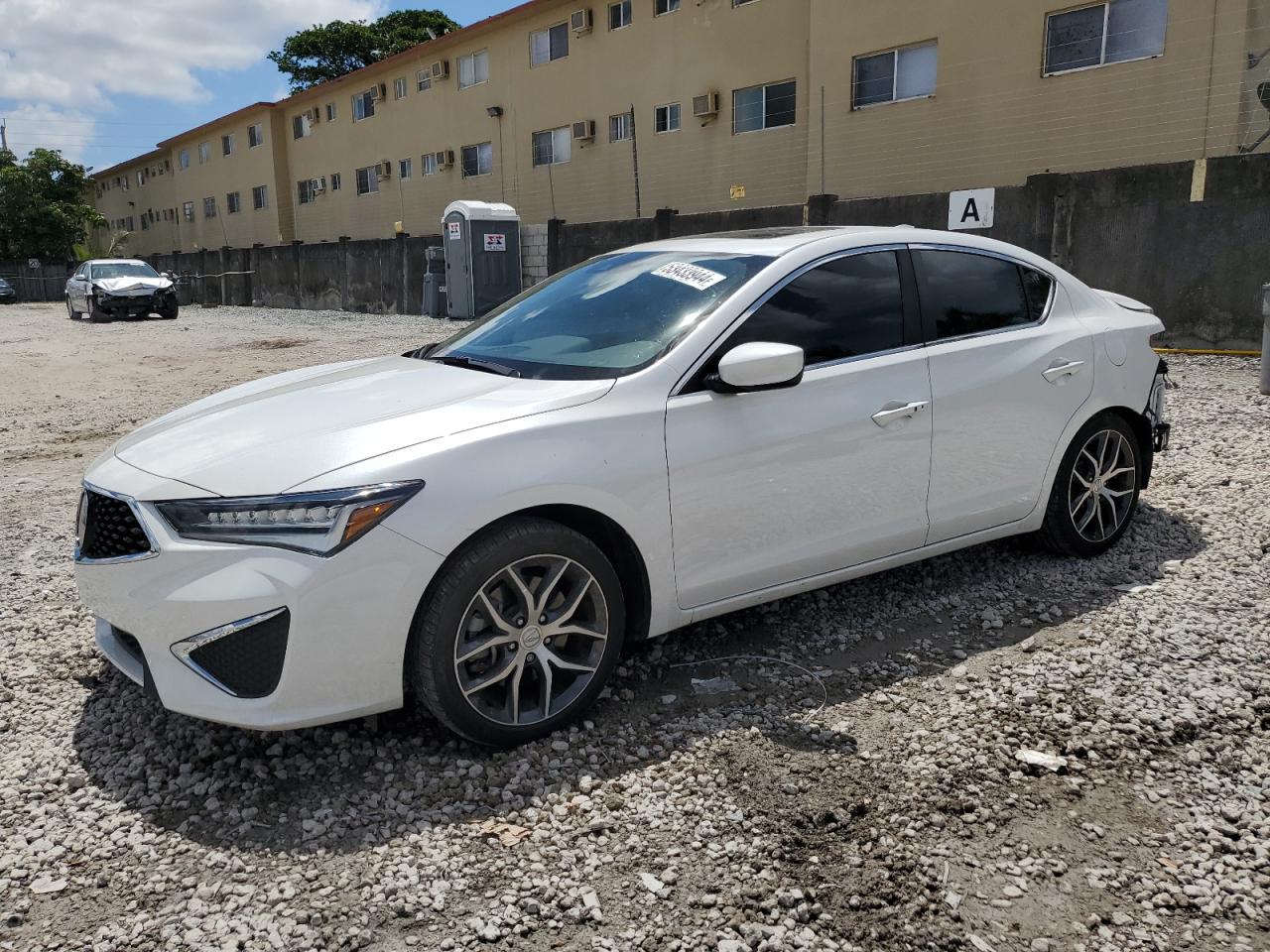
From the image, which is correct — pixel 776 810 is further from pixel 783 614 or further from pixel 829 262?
pixel 829 262

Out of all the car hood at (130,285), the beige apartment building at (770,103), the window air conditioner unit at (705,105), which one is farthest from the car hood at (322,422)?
the car hood at (130,285)

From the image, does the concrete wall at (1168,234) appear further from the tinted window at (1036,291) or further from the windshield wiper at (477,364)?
the windshield wiper at (477,364)

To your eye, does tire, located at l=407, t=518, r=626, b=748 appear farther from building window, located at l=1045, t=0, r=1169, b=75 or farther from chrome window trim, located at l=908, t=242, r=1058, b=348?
building window, located at l=1045, t=0, r=1169, b=75

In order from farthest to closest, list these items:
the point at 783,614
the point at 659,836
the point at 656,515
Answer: the point at 783,614, the point at 656,515, the point at 659,836

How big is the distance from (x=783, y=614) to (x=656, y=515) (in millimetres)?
1200

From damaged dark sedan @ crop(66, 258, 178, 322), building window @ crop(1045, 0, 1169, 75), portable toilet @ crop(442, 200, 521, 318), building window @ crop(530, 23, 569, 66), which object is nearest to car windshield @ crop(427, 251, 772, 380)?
building window @ crop(1045, 0, 1169, 75)

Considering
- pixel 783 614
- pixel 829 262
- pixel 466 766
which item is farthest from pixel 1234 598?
pixel 466 766

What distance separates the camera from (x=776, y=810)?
2.86 meters

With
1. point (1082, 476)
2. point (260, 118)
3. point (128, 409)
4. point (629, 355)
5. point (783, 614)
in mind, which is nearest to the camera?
point (629, 355)

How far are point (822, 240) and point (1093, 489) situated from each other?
6.27 feet

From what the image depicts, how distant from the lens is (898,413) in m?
3.84

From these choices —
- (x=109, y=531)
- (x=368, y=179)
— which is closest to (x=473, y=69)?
(x=368, y=179)

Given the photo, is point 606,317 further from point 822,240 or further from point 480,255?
point 480,255

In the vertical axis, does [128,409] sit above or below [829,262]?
below
